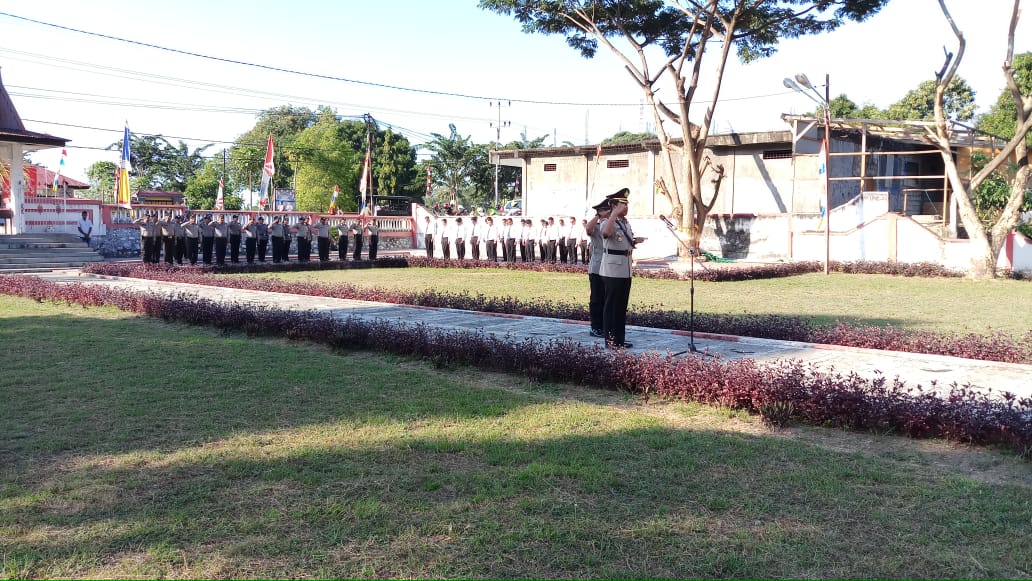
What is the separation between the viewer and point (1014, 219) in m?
18.1

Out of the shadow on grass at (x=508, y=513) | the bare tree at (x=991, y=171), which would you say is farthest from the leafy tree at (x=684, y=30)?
the shadow on grass at (x=508, y=513)

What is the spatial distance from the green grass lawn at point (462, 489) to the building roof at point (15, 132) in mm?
22807

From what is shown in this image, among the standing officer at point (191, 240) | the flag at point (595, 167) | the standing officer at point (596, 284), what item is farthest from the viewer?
the flag at point (595, 167)

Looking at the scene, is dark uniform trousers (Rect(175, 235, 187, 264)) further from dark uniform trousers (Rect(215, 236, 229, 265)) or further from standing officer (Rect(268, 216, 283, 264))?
standing officer (Rect(268, 216, 283, 264))

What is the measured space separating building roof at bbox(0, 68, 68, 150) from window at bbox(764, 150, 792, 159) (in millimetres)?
23093

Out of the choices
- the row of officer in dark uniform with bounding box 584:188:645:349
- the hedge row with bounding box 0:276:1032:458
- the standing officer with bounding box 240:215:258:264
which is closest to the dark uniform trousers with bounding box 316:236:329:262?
the standing officer with bounding box 240:215:258:264

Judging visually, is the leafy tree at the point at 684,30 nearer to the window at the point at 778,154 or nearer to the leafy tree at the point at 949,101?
the window at the point at 778,154

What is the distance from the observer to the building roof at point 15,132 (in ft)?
83.3

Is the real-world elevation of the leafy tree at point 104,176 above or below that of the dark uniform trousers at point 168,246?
above

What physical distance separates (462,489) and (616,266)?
431 cm

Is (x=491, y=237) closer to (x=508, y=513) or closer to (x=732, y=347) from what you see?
(x=732, y=347)

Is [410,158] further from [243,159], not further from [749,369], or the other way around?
[749,369]

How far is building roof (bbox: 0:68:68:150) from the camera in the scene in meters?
25.4

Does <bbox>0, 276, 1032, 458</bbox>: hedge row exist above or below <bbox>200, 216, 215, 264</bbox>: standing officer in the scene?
below
